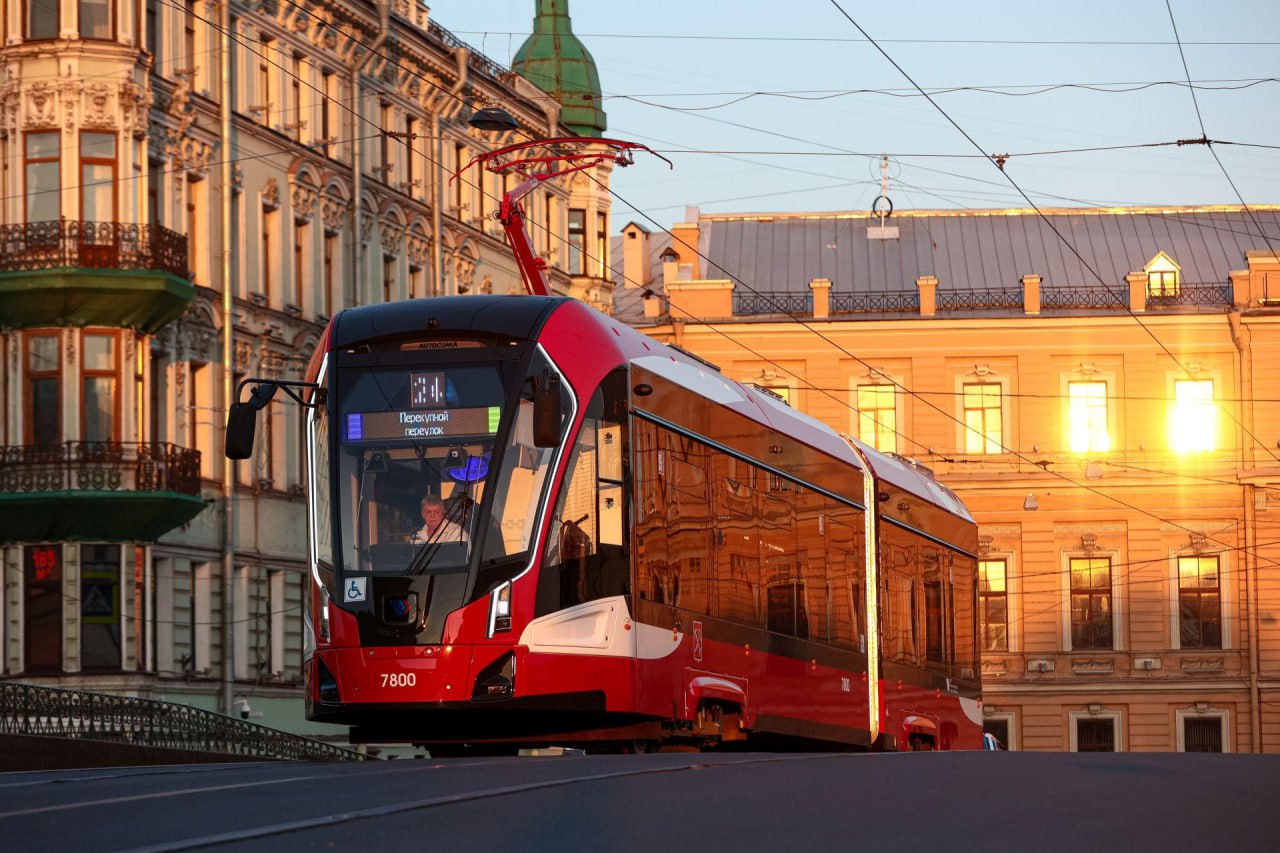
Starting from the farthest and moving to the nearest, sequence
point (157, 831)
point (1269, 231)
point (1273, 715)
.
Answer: point (1269, 231), point (1273, 715), point (157, 831)

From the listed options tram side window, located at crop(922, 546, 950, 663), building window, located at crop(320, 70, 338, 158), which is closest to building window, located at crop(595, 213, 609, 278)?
building window, located at crop(320, 70, 338, 158)

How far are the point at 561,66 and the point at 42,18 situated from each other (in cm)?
2322

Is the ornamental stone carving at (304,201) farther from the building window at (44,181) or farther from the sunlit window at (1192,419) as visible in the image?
the sunlit window at (1192,419)

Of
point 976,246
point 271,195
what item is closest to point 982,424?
point 976,246

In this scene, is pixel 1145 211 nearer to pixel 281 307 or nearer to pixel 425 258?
pixel 425 258

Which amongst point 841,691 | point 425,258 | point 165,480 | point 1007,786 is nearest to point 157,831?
point 1007,786

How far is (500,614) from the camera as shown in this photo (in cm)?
1719

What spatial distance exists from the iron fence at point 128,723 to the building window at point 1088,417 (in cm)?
3475

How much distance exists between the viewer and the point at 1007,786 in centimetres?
1228

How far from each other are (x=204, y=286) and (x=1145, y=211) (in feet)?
125

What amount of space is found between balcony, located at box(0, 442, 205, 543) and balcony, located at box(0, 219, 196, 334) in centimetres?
197

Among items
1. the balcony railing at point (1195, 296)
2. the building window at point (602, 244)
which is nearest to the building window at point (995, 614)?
the balcony railing at point (1195, 296)

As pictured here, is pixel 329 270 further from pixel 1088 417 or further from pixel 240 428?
pixel 240 428

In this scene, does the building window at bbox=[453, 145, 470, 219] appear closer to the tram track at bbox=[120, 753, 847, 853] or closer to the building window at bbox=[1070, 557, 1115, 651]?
the building window at bbox=[1070, 557, 1115, 651]
